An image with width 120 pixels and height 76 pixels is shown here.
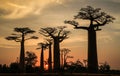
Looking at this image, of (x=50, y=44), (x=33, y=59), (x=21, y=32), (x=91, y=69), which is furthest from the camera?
(x=33, y=59)

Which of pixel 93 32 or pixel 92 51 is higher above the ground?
pixel 93 32

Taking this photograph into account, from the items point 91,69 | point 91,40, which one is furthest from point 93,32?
point 91,69

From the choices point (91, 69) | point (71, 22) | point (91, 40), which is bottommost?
point (91, 69)

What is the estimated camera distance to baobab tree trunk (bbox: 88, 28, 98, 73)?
32.5 metres

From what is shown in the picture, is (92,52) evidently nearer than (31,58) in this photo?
Yes

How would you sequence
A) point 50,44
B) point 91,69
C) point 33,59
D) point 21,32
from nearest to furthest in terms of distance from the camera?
1. point 91,69
2. point 21,32
3. point 50,44
4. point 33,59

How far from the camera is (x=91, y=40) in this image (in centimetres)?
3328

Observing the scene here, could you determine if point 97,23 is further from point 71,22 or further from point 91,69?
point 91,69

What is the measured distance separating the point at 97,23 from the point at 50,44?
799 inches

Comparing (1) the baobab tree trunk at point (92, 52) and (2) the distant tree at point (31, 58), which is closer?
(1) the baobab tree trunk at point (92, 52)

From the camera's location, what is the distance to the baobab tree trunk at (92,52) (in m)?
32.5

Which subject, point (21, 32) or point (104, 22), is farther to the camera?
point (21, 32)

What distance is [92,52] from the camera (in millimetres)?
32812

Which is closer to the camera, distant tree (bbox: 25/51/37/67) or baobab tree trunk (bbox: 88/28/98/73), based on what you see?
baobab tree trunk (bbox: 88/28/98/73)
